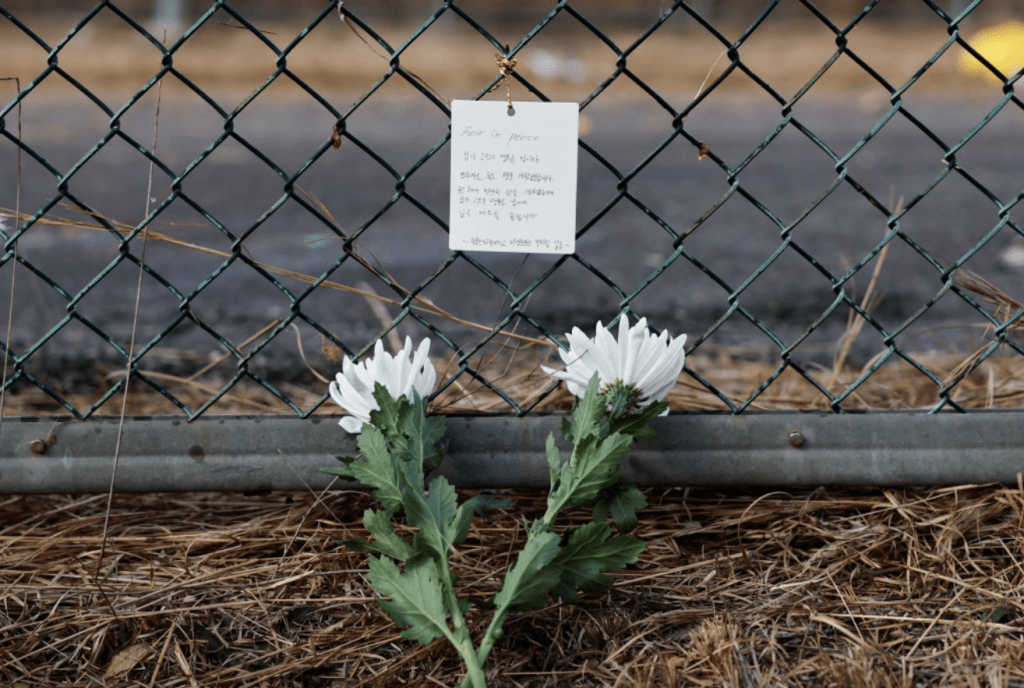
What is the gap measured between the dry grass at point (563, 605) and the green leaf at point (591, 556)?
93 millimetres

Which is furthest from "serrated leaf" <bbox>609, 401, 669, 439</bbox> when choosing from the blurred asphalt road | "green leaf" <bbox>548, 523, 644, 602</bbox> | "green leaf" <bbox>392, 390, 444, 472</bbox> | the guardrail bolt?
the blurred asphalt road

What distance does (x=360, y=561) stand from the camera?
1721 mm

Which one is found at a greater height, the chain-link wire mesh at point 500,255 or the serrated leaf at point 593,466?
the chain-link wire mesh at point 500,255

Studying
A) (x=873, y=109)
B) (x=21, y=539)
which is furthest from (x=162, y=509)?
(x=873, y=109)

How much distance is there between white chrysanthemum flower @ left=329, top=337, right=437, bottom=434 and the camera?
5.12 feet

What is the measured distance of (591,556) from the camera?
146cm

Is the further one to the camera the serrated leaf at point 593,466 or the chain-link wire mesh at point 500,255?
the chain-link wire mesh at point 500,255

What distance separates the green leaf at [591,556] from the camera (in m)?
1.45

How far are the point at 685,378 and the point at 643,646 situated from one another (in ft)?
4.03

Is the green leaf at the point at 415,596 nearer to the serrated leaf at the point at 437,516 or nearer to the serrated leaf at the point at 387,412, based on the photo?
the serrated leaf at the point at 437,516

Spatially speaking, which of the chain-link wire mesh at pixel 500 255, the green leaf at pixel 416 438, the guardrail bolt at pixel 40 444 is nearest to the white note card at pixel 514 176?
the chain-link wire mesh at pixel 500 255

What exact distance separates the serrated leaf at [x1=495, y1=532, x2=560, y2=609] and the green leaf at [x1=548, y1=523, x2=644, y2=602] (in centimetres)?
7

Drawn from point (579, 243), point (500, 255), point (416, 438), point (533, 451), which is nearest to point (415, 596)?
point (416, 438)

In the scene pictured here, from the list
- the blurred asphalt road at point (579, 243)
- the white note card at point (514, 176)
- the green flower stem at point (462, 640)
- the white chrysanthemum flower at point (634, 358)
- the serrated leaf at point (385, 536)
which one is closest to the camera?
the green flower stem at point (462, 640)
